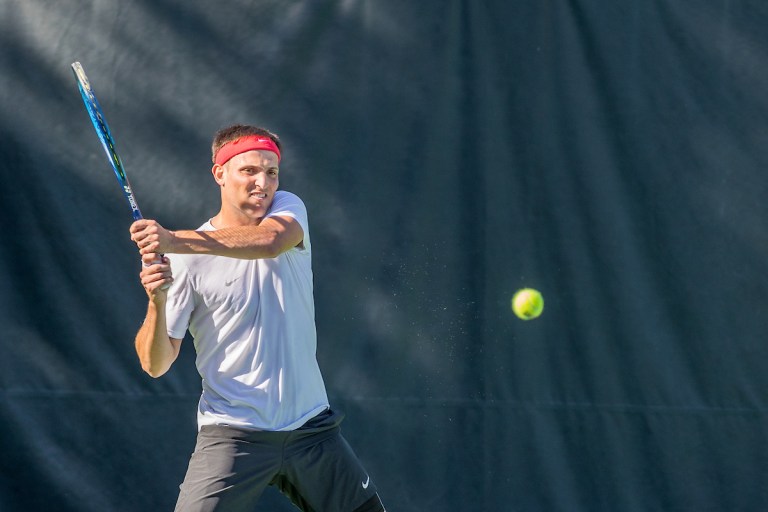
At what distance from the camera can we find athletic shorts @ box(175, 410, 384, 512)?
303 cm

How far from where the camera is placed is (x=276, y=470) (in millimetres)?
3084

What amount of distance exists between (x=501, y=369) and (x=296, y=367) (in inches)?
47.9

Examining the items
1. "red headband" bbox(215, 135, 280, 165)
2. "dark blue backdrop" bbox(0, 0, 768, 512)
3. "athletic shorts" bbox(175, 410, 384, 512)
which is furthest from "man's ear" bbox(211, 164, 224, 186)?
"dark blue backdrop" bbox(0, 0, 768, 512)

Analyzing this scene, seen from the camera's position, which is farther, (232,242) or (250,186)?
(250,186)

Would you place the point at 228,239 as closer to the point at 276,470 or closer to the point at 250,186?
the point at 250,186

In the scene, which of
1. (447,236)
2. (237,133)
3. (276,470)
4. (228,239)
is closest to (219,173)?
(237,133)

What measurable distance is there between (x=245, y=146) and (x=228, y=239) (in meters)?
0.41

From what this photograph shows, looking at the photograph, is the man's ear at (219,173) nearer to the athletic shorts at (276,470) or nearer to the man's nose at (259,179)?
the man's nose at (259,179)

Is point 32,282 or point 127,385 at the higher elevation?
point 32,282

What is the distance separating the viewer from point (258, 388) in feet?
10.1

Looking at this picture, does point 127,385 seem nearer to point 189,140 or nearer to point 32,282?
point 32,282

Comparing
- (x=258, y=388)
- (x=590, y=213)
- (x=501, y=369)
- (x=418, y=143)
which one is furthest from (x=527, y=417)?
(x=258, y=388)

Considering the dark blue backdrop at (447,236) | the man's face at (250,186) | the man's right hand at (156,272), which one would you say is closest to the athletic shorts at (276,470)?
the man's right hand at (156,272)

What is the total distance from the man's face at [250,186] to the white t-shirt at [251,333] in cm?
5
